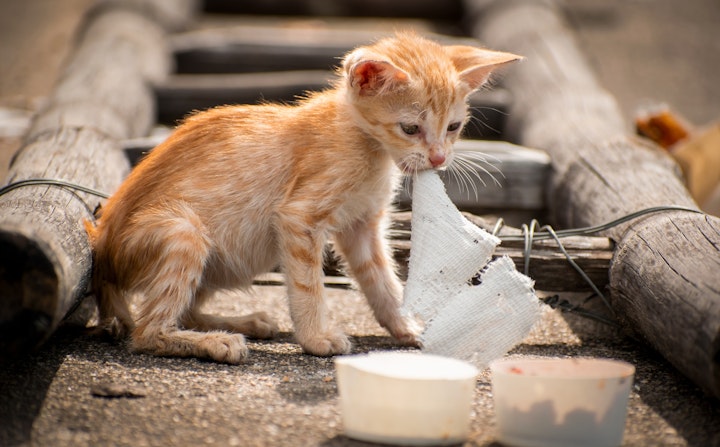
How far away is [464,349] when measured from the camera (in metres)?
2.62

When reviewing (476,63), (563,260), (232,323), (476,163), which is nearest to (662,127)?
(476,163)

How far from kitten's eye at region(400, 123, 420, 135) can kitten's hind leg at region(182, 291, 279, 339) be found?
0.92m

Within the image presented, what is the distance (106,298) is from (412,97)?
1274 millimetres

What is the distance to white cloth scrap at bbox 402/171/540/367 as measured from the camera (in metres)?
2.62

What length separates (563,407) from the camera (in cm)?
205

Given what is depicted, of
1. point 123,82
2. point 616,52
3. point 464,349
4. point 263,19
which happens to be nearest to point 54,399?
point 464,349

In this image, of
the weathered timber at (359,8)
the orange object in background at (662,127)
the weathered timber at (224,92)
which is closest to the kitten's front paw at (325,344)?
the weathered timber at (224,92)

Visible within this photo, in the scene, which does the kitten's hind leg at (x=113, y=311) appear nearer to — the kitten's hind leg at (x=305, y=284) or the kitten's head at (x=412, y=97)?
the kitten's hind leg at (x=305, y=284)

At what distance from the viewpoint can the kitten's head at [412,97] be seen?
107 inches

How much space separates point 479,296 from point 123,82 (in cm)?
299

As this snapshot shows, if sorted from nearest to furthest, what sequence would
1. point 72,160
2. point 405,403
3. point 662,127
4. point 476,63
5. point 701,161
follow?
point 405,403, point 476,63, point 72,160, point 701,161, point 662,127

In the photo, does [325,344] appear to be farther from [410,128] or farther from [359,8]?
[359,8]

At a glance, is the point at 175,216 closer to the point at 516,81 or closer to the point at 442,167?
the point at 442,167

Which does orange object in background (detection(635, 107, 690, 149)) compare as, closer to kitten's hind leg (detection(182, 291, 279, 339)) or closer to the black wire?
kitten's hind leg (detection(182, 291, 279, 339))
